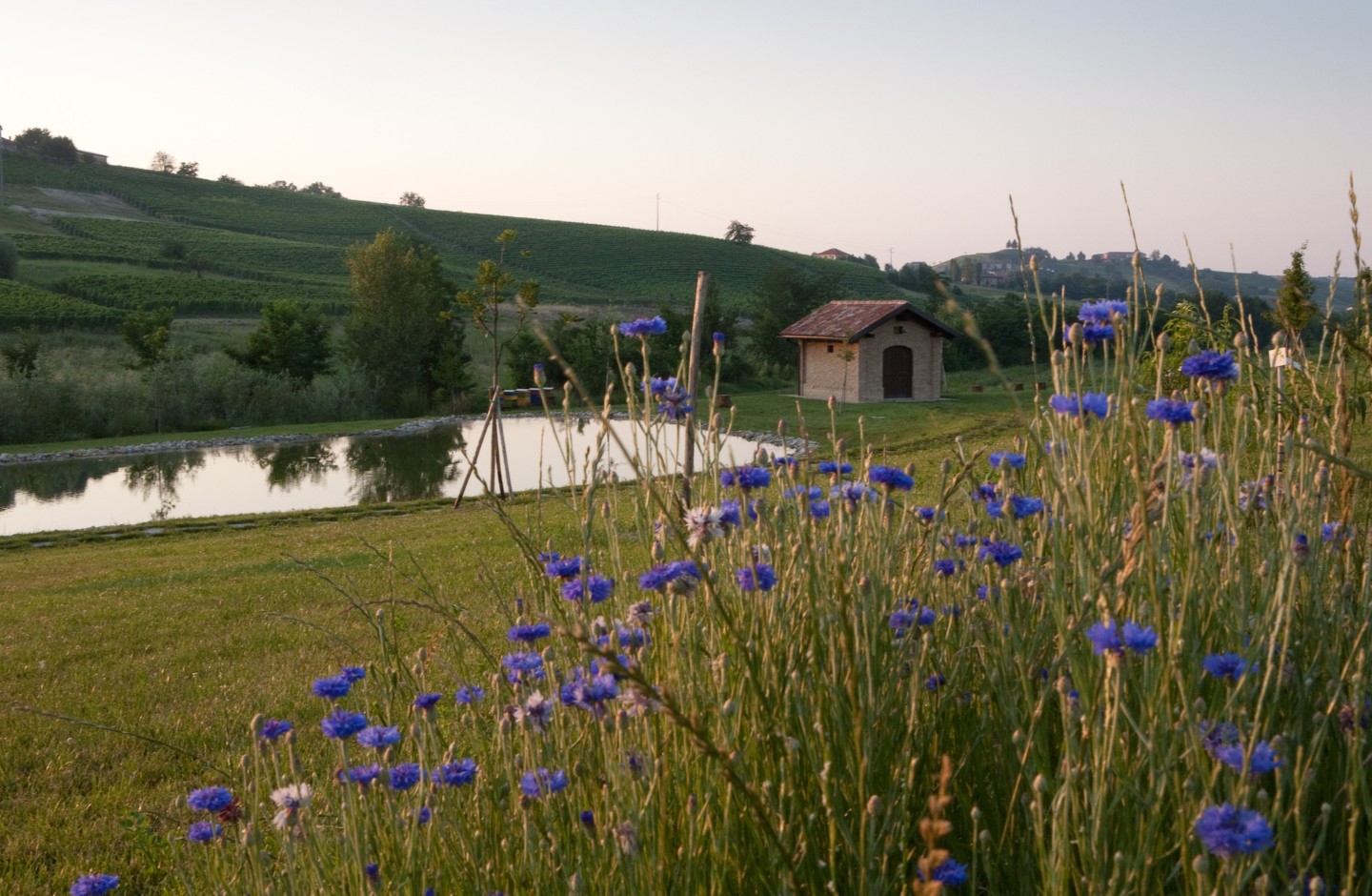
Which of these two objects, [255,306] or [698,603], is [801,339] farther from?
[255,306]

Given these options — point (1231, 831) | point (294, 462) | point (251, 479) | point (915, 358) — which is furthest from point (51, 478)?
point (1231, 831)

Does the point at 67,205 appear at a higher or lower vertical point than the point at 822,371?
higher

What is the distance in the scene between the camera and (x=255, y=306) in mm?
47781

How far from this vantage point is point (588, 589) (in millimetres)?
1964

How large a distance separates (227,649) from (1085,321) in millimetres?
5718

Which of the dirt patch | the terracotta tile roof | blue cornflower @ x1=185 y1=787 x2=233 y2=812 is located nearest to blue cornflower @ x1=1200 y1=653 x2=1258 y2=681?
blue cornflower @ x1=185 y1=787 x2=233 y2=812

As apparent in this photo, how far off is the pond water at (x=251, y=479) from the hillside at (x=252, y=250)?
21364mm

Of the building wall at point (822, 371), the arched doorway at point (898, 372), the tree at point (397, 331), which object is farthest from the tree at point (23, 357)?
the arched doorway at point (898, 372)

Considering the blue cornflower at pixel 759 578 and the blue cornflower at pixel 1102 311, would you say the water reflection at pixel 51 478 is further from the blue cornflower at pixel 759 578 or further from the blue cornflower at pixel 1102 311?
the blue cornflower at pixel 1102 311

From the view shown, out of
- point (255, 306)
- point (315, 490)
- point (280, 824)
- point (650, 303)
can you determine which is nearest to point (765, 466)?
point (280, 824)

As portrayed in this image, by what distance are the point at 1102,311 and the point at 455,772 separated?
1.56 m

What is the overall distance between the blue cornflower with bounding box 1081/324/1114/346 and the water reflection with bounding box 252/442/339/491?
57.2 ft

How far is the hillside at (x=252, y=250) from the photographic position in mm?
47875

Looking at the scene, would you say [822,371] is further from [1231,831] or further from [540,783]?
[1231,831]
